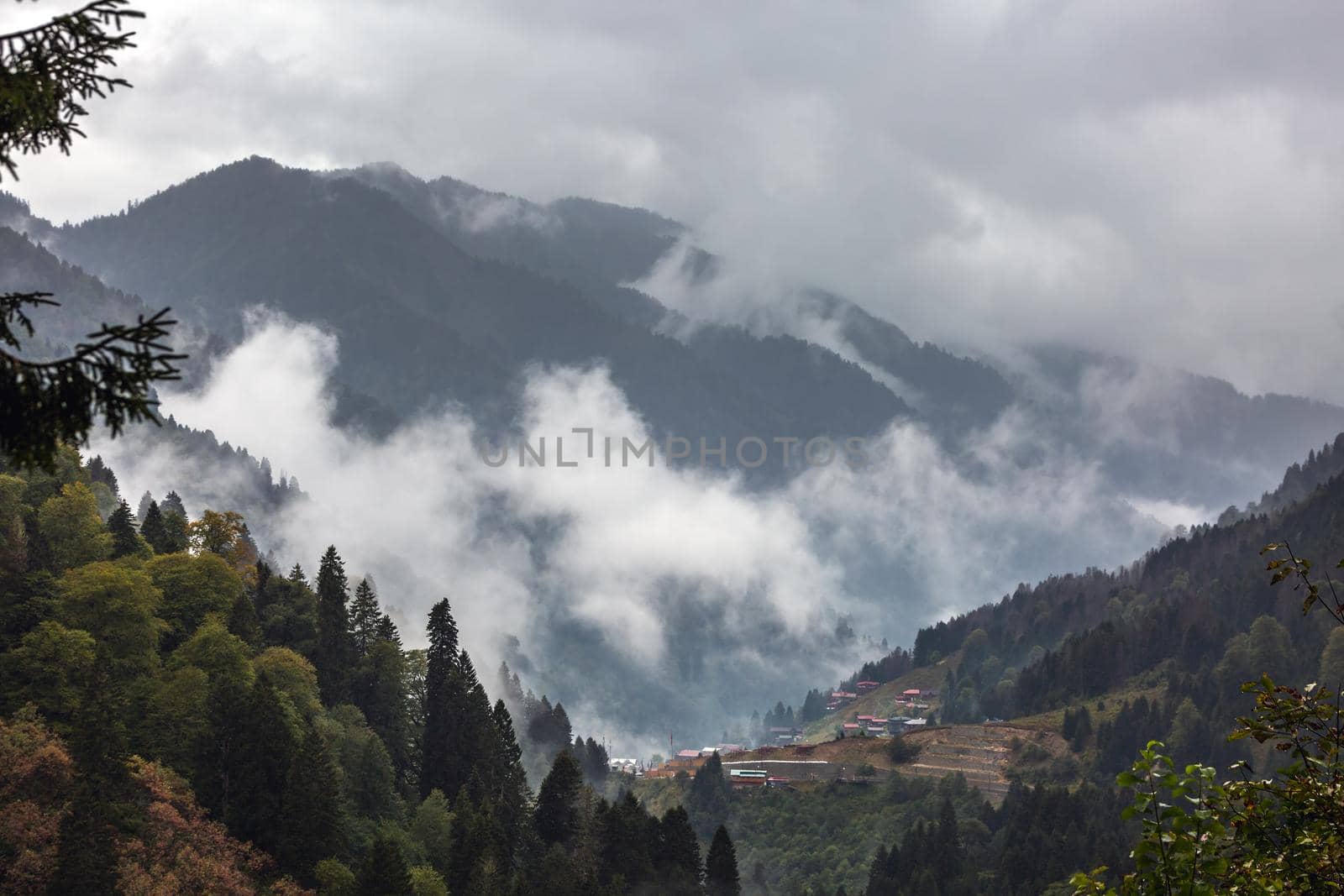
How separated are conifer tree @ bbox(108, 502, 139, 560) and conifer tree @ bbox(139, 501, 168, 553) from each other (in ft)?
20.6

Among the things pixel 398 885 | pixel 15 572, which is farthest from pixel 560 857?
pixel 15 572

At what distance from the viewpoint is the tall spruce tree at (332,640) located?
5231 inches

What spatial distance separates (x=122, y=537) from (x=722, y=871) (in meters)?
66.6

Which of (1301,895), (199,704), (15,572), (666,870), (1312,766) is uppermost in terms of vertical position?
(15,572)

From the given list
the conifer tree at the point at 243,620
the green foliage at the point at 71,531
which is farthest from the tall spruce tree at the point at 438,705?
the green foliage at the point at 71,531

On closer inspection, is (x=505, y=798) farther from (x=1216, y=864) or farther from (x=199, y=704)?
(x=1216, y=864)

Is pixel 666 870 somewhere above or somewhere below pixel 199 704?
below

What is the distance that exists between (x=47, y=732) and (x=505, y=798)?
54.2m

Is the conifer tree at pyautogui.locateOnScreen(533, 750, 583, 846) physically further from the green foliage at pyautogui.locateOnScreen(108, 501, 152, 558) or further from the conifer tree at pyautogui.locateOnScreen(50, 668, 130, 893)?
the conifer tree at pyautogui.locateOnScreen(50, 668, 130, 893)

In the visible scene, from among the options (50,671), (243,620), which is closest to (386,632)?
(243,620)

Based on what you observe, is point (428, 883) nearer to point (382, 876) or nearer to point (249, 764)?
point (382, 876)

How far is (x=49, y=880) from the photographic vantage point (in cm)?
7262

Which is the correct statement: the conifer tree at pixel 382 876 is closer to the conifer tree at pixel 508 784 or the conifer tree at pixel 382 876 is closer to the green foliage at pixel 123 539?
the conifer tree at pixel 508 784

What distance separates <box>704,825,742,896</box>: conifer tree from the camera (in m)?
134
